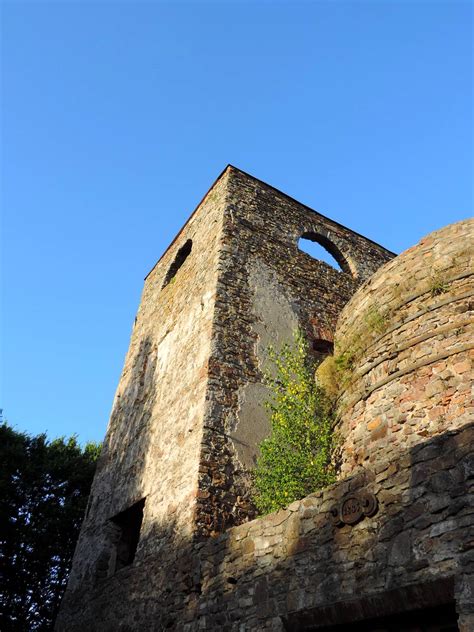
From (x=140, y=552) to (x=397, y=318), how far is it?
4598 millimetres

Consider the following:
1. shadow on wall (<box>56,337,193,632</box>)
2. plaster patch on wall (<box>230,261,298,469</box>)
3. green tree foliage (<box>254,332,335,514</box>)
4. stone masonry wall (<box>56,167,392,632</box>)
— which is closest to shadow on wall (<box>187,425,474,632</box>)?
stone masonry wall (<box>56,167,392,632</box>)

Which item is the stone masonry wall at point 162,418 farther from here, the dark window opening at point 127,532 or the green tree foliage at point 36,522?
the green tree foliage at point 36,522

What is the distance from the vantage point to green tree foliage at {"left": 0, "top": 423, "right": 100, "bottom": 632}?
12711mm

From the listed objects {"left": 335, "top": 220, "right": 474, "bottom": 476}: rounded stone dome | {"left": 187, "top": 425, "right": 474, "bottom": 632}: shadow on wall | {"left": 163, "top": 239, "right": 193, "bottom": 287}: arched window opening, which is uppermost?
{"left": 163, "top": 239, "right": 193, "bottom": 287}: arched window opening

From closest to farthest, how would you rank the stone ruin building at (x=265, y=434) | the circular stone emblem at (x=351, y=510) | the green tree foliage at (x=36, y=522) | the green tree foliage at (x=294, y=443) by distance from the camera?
the stone ruin building at (x=265, y=434), the circular stone emblem at (x=351, y=510), the green tree foliage at (x=294, y=443), the green tree foliage at (x=36, y=522)

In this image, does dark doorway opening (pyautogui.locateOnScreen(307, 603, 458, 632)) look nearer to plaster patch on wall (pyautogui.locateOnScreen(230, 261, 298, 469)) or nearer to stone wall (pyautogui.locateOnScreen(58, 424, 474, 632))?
stone wall (pyautogui.locateOnScreen(58, 424, 474, 632))

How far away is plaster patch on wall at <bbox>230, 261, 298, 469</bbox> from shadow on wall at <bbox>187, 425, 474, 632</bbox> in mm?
1650

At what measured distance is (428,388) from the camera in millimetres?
5465

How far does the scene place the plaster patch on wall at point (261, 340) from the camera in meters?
6.80

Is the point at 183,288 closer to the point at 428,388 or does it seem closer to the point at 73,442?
the point at 428,388

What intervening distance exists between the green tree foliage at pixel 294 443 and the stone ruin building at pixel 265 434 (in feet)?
0.80

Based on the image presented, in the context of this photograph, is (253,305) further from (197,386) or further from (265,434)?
(265,434)

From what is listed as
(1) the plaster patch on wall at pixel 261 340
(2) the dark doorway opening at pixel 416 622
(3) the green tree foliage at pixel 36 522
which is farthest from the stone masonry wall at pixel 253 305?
(3) the green tree foliage at pixel 36 522

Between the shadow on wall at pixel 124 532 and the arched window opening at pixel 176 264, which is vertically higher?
the arched window opening at pixel 176 264
